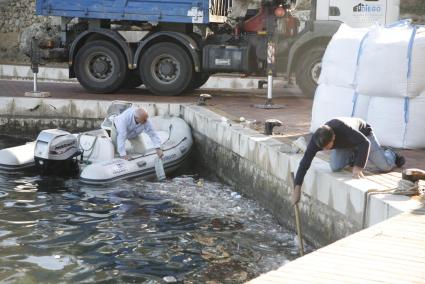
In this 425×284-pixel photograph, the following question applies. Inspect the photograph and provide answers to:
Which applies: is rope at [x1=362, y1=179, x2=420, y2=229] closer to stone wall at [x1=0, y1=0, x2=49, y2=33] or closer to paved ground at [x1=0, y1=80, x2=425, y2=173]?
paved ground at [x1=0, y1=80, x2=425, y2=173]

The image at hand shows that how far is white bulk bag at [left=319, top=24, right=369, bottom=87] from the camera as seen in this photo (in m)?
9.05

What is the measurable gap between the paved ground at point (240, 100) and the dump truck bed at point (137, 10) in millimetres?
1785

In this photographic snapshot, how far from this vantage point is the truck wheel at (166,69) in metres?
14.9

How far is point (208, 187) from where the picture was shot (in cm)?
1064

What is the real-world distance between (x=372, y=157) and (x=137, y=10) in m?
8.79

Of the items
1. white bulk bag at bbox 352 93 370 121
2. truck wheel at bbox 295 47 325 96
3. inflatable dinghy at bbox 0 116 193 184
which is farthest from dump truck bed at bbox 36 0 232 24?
white bulk bag at bbox 352 93 370 121

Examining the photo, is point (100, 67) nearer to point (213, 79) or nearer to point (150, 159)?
point (150, 159)

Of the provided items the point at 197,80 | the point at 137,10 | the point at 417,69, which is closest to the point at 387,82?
the point at 417,69

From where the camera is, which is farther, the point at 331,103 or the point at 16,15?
the point at 16,15

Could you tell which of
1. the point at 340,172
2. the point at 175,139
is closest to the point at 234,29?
the point at 175,139

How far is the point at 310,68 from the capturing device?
Answer: 558 inches

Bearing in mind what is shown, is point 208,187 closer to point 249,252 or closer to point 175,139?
point 175,139

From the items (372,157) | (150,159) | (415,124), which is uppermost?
(415,124)

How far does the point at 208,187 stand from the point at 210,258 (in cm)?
360
